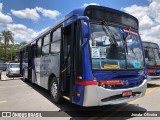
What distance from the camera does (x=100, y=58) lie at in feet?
18.6

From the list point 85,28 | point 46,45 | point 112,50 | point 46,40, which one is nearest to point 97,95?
point 112,50

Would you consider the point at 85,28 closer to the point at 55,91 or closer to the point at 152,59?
the point at 55,91

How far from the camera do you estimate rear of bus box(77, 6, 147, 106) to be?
214 inches

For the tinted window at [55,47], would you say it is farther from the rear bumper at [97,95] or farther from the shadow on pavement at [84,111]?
the rear bumper at [97,95]

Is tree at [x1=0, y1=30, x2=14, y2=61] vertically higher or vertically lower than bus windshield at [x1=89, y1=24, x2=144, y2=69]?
higher

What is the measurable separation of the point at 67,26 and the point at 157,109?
418cm

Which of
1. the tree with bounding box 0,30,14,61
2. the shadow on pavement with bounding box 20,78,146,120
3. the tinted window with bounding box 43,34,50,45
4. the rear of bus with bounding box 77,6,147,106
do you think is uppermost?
A: the tree with bounding box 0,30,14,61

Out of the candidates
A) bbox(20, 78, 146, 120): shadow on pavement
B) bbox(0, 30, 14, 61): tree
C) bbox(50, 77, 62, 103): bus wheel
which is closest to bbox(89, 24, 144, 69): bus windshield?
bbox(20, 78, 146, 120): shadow on pavement

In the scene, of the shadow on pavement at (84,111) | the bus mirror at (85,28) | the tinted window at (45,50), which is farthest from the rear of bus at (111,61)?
the tinted window at (45,50)

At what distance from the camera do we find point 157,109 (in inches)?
270

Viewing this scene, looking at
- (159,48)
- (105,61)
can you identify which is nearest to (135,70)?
(105,61)

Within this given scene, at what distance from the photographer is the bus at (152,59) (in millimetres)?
12539

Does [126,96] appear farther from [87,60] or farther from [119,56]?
[87,60]

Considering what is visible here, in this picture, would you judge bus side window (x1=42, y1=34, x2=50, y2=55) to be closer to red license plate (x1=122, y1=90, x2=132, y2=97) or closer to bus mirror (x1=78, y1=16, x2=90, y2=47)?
bus mirror (x1=78, y1=16, x2=90, y2=47)
